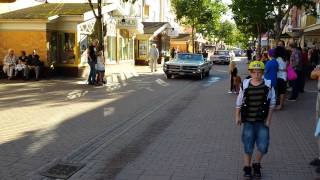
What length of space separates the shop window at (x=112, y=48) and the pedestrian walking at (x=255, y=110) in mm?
25381

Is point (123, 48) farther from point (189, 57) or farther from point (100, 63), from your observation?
point (100, 63)

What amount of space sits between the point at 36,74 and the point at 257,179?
17.5 meters

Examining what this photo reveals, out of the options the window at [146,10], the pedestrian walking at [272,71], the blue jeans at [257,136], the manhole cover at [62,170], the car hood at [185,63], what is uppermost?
the window at [146,10]

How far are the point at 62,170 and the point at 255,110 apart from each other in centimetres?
277

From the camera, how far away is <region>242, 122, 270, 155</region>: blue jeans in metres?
6.83

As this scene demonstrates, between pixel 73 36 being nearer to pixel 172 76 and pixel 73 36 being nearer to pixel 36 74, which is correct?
pixel 36 74

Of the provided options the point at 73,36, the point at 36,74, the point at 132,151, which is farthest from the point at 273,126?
the point at 73,36

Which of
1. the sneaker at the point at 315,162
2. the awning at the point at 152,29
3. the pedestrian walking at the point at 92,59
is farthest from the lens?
the awning at the point at 152,29

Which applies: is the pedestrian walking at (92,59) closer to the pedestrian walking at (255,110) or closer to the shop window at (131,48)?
the pedestrian walking at (255,110)

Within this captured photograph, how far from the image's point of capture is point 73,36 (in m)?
25.5

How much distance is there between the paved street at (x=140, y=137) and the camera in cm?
730

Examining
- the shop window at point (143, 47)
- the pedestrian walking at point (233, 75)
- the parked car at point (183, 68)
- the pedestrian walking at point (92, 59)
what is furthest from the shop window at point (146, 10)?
the pedestrian walking at point (233, 75)

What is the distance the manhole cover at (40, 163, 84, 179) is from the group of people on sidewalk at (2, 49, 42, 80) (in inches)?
628

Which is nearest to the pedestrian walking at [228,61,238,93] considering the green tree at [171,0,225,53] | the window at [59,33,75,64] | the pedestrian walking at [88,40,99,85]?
the pedestrian walking at [88,40,99,85]
